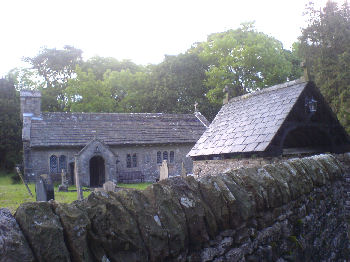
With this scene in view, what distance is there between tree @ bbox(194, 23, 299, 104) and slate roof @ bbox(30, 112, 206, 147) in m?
7.38

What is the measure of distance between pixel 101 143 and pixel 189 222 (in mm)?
24415

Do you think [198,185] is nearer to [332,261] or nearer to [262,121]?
[332,261]

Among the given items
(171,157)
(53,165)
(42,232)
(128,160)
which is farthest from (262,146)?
(53,165)

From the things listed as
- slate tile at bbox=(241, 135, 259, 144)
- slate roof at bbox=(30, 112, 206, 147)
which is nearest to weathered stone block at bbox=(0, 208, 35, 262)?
slate tile at bbox=(241, 135, 259, 144)

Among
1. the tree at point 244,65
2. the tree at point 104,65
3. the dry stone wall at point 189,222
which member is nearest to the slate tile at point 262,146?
the dry stone wall at point 189,222

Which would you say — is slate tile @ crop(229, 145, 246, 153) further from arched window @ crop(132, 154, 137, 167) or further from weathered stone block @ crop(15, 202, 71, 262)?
arched window @ crop(132, 154, 137, 167)

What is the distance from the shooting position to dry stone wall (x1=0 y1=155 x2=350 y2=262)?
189 centimetres

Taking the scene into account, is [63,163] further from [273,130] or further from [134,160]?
[273,130]

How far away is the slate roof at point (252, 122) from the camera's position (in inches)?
414

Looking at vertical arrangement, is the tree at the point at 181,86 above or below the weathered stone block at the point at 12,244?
above

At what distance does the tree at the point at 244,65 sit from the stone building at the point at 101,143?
8102mm

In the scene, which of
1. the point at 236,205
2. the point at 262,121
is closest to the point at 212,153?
the point at 262,121

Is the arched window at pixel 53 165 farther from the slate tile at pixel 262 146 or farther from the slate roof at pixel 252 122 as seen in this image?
the slate tile at pixel 262 146

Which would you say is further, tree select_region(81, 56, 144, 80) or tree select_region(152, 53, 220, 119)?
tree select_region(81, 56, 144, 80)
